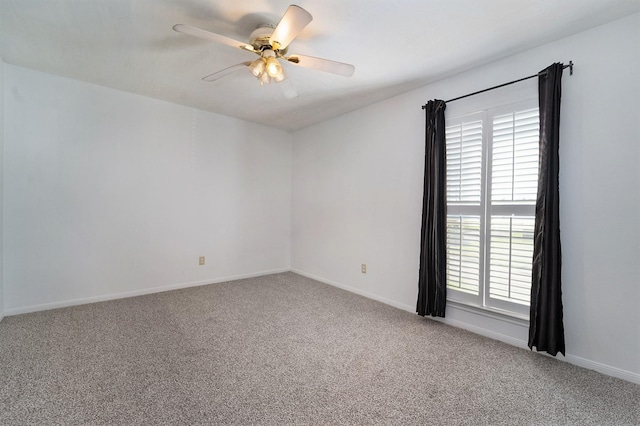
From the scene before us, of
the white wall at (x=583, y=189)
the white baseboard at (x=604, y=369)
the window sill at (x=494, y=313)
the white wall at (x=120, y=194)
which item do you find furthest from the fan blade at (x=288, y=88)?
the white baseboard at (x=604, y=369)

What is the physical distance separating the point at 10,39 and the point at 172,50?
4.21ft

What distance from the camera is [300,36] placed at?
2146 mm

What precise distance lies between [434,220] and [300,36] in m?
2.00

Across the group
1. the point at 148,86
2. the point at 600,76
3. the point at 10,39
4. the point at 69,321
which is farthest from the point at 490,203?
the point at 10,39

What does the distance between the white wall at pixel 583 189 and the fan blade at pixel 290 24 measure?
1.80 m

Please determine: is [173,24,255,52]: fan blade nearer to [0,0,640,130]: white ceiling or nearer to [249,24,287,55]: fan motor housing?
[249,24,287,55]: fan motor housing

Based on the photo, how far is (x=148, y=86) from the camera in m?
3.17

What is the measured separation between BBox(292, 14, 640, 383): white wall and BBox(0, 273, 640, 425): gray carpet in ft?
0.74

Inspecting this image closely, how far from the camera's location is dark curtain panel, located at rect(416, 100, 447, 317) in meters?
2.75

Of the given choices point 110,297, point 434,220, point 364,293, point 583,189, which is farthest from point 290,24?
point 110,297

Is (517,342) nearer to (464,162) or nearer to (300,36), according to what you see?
(464,162)

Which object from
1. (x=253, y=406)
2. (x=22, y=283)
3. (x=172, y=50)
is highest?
(x=172, y=50)

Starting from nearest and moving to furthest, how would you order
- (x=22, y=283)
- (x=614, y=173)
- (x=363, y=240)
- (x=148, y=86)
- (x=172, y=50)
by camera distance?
(x=614, y=173)
(x=172, y=50)
(x=22, y=283)
(x=148, y=86)
(x=363, y=240)

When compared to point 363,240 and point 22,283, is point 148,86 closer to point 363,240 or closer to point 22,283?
point 22,283
